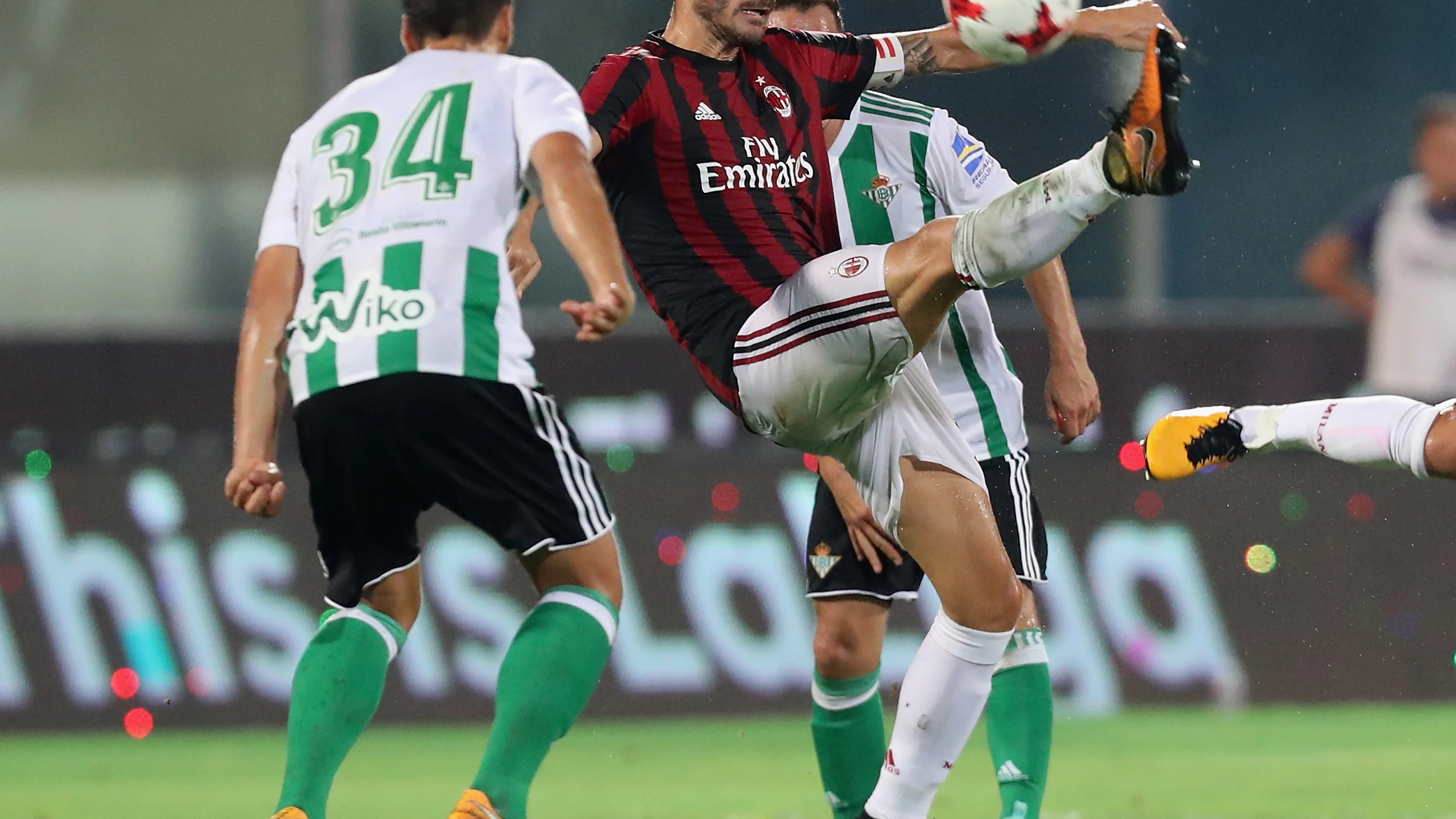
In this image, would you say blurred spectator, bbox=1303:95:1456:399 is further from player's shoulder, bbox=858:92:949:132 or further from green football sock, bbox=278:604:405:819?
green football sock, bbox=278:604:405:819

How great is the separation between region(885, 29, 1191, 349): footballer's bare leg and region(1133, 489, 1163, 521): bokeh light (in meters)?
3.62

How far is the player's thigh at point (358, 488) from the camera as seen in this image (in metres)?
3.50

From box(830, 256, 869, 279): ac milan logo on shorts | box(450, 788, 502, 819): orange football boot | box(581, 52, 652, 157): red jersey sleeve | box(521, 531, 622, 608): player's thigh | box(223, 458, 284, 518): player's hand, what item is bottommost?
box(450, 788, 502, 819): orange football boot

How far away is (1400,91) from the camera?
9.25 m

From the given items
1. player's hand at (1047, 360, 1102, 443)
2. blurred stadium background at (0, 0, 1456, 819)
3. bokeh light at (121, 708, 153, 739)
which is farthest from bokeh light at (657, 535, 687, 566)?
player's hand at (1047, 360, 1102, 443)

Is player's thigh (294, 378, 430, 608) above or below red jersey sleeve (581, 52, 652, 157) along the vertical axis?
below

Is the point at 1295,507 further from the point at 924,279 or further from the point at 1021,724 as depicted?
the point at 924,279

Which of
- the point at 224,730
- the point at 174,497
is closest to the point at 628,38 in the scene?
the point at 174,497

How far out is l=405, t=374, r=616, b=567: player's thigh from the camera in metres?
3.49

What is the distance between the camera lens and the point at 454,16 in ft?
12.0

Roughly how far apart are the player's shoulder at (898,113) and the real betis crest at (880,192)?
0.48 ft

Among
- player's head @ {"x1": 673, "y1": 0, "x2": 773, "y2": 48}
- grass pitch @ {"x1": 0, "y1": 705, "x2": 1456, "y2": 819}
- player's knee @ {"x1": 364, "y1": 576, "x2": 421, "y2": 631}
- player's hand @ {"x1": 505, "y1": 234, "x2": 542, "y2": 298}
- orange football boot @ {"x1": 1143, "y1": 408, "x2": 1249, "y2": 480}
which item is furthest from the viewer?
grass pitch @ {"x1": 0, "y1": 705, "x2": 1456, "y2": 819}

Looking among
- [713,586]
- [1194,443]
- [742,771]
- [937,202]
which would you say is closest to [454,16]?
[937,202]

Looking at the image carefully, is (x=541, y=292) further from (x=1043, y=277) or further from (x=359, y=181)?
(x=359, y=181)
